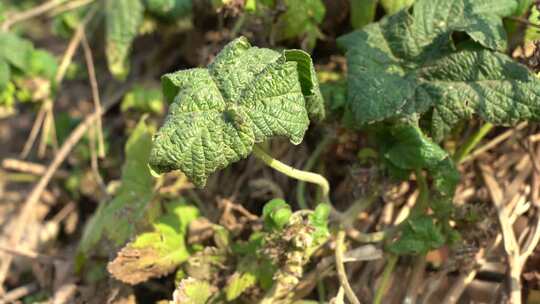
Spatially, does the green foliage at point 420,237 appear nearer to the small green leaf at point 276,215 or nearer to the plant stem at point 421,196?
the plant stem at point 421,196

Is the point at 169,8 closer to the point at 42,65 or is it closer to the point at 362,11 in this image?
the point at 42,65

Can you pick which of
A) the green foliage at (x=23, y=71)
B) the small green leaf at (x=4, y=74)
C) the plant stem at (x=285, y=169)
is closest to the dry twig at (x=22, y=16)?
the green foliage at (x=23, y=71)

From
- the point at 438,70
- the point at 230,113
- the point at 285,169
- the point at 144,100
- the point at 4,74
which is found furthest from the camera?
the point at 144,100

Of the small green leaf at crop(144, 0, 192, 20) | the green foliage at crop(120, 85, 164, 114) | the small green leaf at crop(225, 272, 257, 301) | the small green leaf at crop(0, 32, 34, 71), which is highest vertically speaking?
the small green leaf at crop(144, 0, 192, 20)

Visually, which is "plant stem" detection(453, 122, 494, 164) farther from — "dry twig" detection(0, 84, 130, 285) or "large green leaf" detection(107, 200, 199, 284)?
"dry twig" detection(0, 84, 130, 285)

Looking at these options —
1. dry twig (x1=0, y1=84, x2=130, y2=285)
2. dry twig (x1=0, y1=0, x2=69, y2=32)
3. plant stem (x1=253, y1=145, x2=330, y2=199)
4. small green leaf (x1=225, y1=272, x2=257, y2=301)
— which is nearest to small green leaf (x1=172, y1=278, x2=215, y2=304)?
small green leaf (x1=225, y1=272, x2=257, y2=301)

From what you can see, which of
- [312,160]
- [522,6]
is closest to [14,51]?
[312,160]

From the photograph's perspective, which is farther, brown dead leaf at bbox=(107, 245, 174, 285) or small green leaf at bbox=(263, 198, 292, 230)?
brown dead leaf at bbox=(107, 245, 174, 285)
